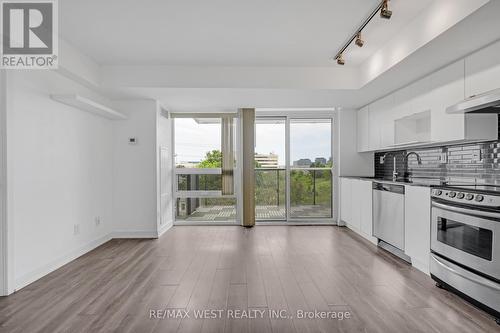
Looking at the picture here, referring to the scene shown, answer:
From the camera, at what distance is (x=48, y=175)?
3.25 m

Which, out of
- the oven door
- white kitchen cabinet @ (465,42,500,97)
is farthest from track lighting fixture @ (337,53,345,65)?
the oven door

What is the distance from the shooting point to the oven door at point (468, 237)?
2.19m

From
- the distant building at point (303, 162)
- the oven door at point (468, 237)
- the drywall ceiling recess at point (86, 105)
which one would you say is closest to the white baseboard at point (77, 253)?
the drywall ceiling recess at point (86, 105)

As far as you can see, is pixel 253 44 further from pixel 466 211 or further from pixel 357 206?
pixel 357 206

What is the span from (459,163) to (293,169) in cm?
290

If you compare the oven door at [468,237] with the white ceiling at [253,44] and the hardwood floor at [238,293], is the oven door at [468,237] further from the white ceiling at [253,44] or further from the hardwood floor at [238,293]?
the white ceiling at [253,44]

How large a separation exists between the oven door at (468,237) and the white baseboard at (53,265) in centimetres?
397

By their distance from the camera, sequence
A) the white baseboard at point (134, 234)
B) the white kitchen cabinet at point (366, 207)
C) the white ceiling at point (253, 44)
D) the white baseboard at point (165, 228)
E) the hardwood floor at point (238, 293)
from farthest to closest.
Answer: the white baseboard at point (165, 228) < the white baseboard at point (134, 234) < the white kitchen cabinet at point (366, 207) < the white ceiling at point (253, 44) < the hardwood floor at point (238, 293)

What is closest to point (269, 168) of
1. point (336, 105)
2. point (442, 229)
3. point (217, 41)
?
point (336, 105)

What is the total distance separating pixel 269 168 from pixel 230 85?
2.24m

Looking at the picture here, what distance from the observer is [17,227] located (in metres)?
2.76

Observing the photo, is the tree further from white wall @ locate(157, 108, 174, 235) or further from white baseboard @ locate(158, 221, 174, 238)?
white baseboard @ locate(158, 221, 174, 238)

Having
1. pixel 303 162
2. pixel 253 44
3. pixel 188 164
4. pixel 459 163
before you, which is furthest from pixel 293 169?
pixel 253 44

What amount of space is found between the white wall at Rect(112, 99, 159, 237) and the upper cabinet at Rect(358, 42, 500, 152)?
3.62 meters
